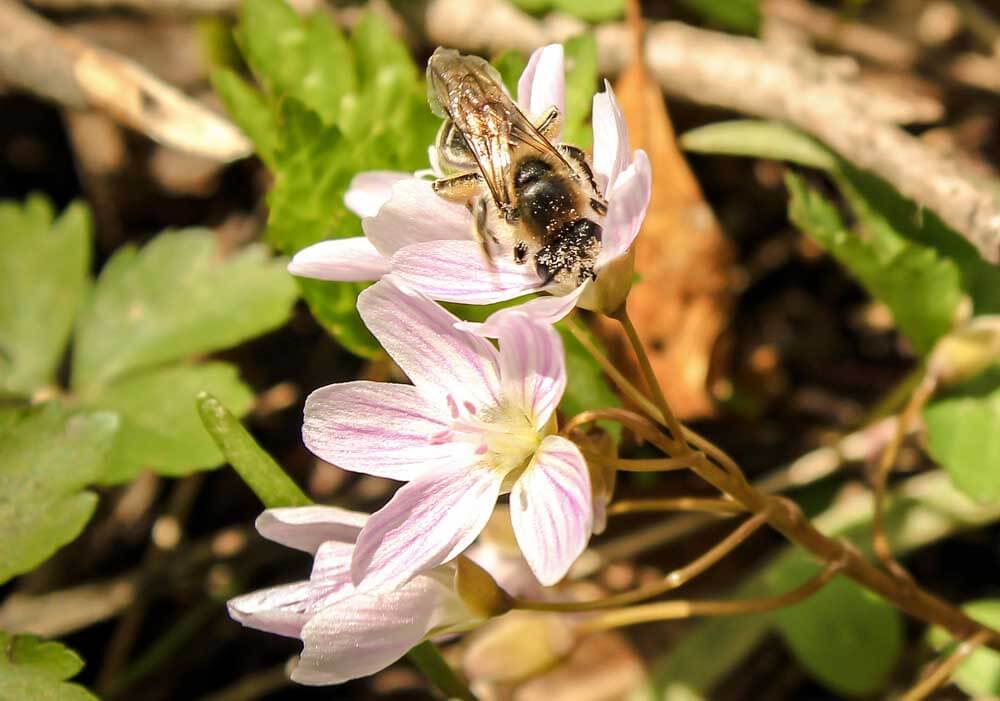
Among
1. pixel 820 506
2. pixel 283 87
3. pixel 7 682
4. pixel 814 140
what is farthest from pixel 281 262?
pixel 820 506

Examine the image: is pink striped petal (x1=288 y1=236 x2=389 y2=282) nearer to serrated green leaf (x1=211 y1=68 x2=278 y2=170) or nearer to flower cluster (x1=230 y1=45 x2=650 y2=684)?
flower cluster (x1=230 y1=45 x2=650 y2=684)

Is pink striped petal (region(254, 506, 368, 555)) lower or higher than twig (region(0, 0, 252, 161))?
lower

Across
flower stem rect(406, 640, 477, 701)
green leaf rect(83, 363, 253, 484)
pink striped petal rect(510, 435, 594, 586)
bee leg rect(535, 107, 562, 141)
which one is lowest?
flower stem rect(406, 640, 477, 701)

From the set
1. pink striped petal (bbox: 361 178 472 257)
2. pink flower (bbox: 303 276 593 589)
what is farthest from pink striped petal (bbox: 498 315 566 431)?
pink striped petal (bbox: 361 178 472 257)

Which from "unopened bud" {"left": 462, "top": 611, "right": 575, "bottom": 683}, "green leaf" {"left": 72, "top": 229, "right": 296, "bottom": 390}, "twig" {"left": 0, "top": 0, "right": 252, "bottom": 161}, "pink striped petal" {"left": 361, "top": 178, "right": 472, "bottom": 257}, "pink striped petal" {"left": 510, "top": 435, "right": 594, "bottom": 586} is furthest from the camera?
"twig" {"left": 0, "top": 0, "right": 252, "bottom": 161}

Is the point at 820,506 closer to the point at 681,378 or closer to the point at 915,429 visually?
the point at 915,429

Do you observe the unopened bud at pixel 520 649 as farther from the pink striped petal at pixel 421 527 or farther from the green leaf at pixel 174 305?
the green leaf at pixel 174 305
